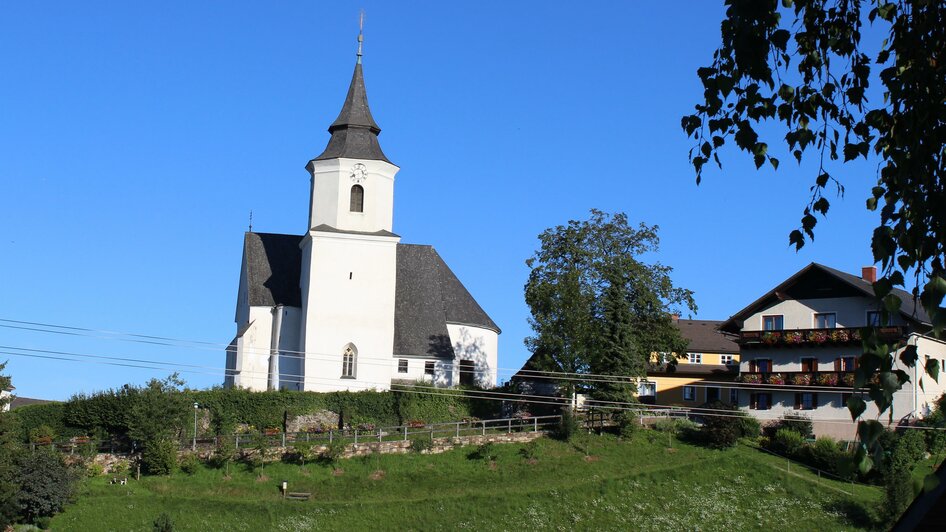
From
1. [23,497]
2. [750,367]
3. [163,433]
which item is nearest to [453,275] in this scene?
[750,367]

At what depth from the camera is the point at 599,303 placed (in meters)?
55.2

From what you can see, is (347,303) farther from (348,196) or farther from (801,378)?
(801,378)

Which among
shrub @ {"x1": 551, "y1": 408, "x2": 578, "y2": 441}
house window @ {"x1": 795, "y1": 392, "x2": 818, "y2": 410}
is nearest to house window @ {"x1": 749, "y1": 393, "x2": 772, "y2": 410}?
house window @ {"x1": 795, "y1": 392, "x2": 818, "y2": 410}

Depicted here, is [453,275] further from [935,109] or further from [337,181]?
[935,109]

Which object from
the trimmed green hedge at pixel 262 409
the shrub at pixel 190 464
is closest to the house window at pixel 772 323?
the trimmed green hedge at pixel 262 409

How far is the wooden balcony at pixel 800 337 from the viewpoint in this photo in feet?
172

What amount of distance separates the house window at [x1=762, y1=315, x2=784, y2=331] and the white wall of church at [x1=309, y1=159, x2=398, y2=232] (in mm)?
18907

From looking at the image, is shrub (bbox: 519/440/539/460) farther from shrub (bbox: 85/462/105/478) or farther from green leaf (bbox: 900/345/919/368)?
green leaf (bbox: 900/345/919/368)

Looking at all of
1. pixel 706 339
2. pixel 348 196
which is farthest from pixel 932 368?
pixel 706 339

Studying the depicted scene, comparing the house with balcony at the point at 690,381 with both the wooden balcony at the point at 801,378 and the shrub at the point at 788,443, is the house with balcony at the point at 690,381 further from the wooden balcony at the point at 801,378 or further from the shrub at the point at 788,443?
the shrub at the point at 788,443

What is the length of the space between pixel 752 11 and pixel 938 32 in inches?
50.7

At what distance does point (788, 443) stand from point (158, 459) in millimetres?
25317

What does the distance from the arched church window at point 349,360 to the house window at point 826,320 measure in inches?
866

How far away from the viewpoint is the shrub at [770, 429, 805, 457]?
47.3 meters
